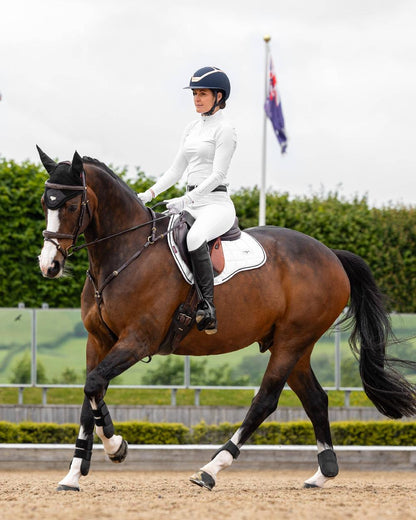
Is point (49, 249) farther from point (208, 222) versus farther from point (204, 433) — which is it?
point (204, 433)

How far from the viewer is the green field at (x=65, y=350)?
16.5m

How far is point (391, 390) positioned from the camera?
29.9 feet

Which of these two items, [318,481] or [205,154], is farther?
[318,481]

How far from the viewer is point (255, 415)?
817 cm

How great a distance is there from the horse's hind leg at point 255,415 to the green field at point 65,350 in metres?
8.18

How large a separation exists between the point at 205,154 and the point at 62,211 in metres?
1.45

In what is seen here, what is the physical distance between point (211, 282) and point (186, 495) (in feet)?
5.55

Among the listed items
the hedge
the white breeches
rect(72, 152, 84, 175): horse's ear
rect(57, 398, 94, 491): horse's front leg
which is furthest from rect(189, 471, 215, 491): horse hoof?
the hedge

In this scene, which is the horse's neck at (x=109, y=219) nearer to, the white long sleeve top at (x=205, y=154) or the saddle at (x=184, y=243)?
the saddle at (x=184, y=243)

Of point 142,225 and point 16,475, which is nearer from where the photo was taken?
point 142,225

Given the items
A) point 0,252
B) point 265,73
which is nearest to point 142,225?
point 0,252

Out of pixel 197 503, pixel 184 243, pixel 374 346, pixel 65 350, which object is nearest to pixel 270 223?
pixel 65 350

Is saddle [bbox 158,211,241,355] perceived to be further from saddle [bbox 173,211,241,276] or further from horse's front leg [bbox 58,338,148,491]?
horse's front leg [bbox 58,338,148,491]

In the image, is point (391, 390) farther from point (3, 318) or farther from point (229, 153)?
point (3, 318)
